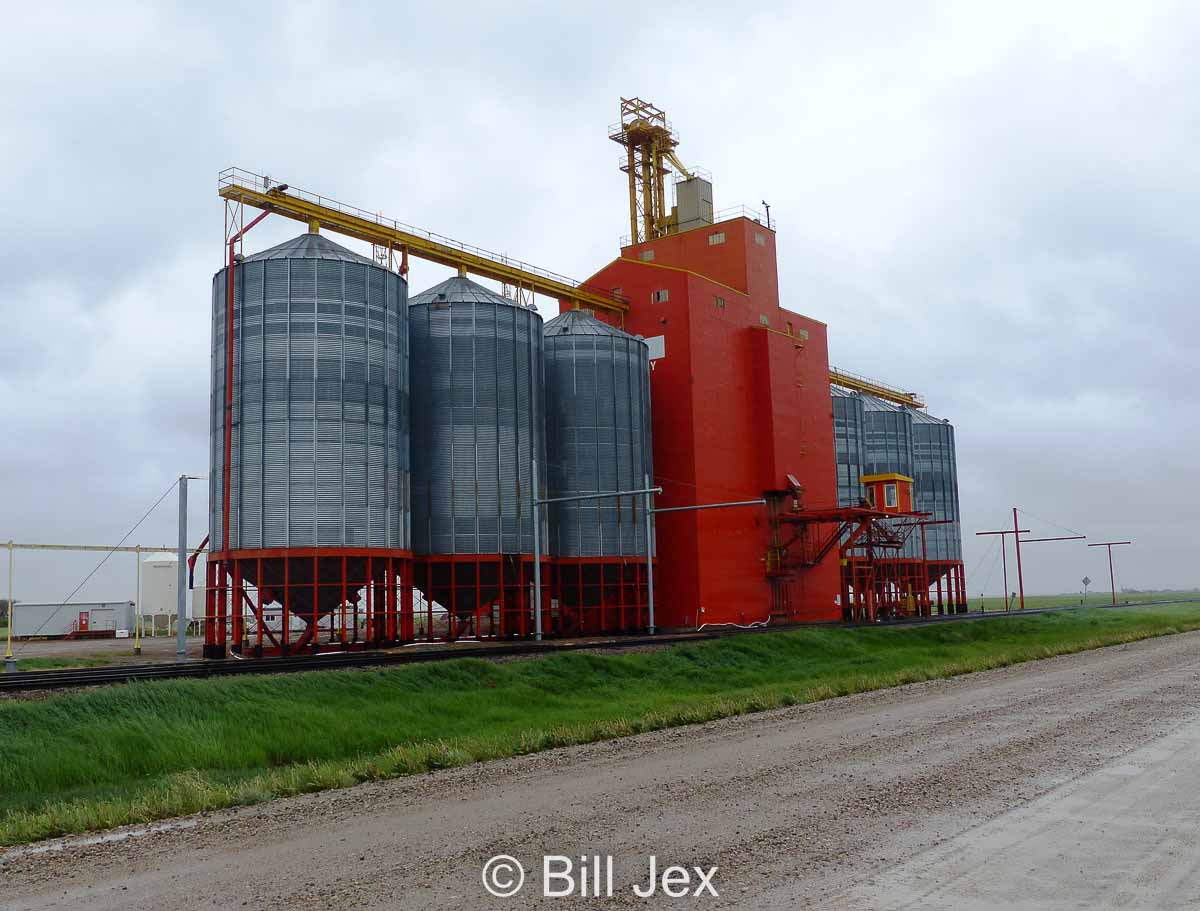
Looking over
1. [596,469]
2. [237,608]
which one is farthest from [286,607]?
[596,469]

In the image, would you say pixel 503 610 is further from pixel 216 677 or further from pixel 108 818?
pixel 108 818

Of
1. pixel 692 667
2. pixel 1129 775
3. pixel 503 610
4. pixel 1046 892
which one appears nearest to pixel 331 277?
pixel 503 610

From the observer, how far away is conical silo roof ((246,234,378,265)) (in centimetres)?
4600

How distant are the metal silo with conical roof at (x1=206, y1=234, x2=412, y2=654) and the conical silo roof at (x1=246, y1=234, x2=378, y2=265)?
0.31 feet

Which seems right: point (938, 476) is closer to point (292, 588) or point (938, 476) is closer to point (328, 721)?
point (292, 588)

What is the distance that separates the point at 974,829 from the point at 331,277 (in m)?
38.8

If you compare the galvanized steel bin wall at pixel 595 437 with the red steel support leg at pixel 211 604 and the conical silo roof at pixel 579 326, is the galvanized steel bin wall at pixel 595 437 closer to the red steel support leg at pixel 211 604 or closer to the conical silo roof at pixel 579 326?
the conical silo roof at pixel 579 326

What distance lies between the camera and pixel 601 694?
2959 cm

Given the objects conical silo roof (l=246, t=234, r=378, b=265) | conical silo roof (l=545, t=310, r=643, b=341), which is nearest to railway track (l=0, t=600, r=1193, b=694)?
conical silo roof (l=246, t=234, r=378, b=265)

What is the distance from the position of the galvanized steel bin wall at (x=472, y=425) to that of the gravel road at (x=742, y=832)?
30.8 m

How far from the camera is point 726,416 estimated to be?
64.7 meters

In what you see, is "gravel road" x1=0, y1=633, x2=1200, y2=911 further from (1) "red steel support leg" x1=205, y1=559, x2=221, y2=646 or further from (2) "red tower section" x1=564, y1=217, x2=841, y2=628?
(2) "red tower section" x1=564, y1=217, x2=841, y2=628

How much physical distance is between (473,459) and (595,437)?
9.07m

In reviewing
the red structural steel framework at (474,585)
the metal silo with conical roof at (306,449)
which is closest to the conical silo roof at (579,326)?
the red structural steel framework at (474,585)
